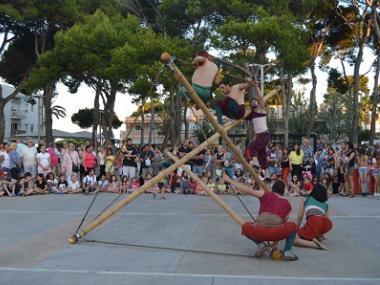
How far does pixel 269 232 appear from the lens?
7047 millimetres

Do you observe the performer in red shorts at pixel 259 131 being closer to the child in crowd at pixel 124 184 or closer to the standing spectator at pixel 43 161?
the child in crowd at pixel 124 184

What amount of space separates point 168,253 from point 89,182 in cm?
1052

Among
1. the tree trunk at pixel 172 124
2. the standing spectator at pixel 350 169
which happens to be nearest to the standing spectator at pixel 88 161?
the standing spectator at pixel 350 169

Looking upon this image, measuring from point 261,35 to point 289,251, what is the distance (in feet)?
64.6

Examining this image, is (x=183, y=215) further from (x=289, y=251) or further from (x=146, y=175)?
(x=146, y=175)

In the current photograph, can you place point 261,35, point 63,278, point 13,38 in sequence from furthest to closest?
point 13,38, point 261,35, point 63,278

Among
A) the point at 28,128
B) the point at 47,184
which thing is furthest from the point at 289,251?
the point at 28,128

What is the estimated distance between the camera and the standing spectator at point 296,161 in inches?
682

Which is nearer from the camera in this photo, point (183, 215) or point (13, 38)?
point (183, 215)

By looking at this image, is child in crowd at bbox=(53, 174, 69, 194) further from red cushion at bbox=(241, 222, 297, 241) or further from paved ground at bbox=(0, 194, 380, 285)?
red cushion at bbox=(241, 222, 297, 241)

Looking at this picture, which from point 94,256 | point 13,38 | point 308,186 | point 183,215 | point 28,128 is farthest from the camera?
point 28,128

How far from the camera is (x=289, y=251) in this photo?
734 centimetres

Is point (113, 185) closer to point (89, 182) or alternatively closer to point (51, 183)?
point (89, 182)

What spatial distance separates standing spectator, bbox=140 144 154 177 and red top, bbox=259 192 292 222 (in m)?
11.2
